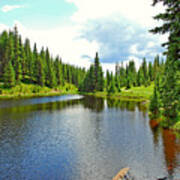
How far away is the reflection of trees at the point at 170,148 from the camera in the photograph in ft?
60.8

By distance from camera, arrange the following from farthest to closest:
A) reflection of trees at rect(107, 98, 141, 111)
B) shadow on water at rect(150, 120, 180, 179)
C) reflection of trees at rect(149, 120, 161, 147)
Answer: reflection of trees at rect(107, 98, 141, 111) < reflection of trees at rect(149, 120, 161, 147) < shadow on water at rect(150, 120, 180, 179)

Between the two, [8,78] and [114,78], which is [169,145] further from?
[114,78]

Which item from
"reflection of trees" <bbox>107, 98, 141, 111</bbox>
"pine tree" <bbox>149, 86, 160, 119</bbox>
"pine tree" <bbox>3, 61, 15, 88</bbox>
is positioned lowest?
"reflection of trees" <bbox>107, 98, 141, 111</bbox>

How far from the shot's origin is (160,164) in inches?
736

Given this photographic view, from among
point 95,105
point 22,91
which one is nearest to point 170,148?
point 95,105

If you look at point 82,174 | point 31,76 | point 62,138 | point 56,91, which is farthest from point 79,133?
point 56,91

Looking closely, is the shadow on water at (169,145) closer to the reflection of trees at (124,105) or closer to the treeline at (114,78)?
the reflection of trees at (124,105)

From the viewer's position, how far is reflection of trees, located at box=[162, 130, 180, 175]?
1855 cm

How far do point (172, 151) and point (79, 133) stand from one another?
13688 millimetres

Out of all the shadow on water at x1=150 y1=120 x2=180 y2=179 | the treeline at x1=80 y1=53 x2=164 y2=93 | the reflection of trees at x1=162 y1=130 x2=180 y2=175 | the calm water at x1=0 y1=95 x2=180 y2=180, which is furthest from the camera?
the treeline at x1=80 y1=53 x2=164 y2=93

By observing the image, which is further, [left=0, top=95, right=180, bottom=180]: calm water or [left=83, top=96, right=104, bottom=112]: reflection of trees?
[left=83, top=96, right=104, bottom=112]: reflection of trees

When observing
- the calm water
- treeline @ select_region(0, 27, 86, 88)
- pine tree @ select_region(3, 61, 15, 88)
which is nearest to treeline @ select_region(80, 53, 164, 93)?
treeline @ select_region(0, 27, 86, 88)

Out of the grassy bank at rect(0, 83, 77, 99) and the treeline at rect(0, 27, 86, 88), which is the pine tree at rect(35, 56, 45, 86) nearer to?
the treeline at rect(0, 27, 86, 88)

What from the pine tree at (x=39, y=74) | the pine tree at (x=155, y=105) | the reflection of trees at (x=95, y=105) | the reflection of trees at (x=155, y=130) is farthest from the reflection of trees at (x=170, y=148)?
the pine tree at (x=39, y=74)
